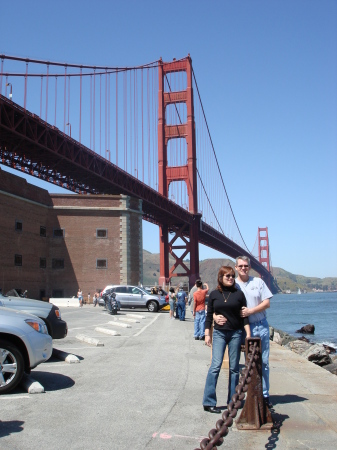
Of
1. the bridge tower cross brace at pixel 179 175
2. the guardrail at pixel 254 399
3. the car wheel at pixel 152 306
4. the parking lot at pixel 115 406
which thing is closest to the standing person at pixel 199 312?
the parking lot at pixel 115 406

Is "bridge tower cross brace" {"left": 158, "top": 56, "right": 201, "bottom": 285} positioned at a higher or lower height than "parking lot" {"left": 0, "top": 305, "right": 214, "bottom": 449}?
higher

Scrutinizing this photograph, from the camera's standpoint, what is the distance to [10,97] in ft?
117

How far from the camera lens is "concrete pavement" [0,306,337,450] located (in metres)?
4.52

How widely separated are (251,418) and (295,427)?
460 millimetres

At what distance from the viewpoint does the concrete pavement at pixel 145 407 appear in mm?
4523

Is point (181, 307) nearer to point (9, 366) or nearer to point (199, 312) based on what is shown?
point (199, 312)

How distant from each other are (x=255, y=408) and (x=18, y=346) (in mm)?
3261

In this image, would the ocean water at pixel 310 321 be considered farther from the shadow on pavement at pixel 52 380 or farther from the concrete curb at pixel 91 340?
the shadow on pavement at pixel 52 380

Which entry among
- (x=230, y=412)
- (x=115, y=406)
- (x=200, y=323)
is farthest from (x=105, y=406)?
(x=200, y=323)

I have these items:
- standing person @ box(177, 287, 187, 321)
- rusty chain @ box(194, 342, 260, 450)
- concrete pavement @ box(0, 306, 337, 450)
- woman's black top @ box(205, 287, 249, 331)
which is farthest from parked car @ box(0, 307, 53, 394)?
standing person @ box(177, 287, 187, 321)

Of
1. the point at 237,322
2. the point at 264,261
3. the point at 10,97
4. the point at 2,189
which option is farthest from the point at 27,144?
the point at 264,261

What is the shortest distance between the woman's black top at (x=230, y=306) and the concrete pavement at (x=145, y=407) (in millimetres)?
971

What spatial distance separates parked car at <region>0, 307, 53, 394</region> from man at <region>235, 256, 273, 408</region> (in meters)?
2.78

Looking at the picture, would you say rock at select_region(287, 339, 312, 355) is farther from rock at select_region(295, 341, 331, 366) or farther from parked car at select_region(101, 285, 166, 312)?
parked car at select_region(101, 285, 166, 312)
